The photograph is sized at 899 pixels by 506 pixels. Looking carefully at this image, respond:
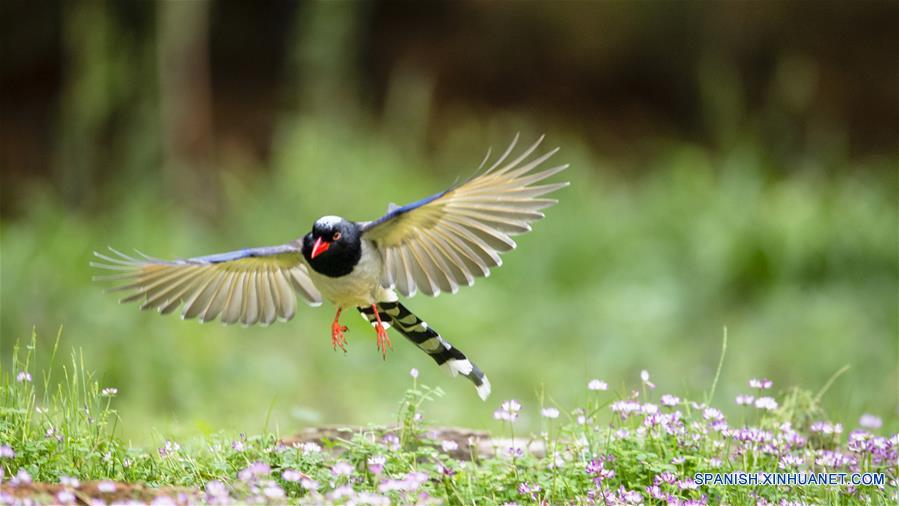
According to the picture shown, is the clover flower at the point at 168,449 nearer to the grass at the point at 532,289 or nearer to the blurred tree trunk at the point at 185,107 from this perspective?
the grass at the point at 532,289

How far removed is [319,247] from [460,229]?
0.45 meters

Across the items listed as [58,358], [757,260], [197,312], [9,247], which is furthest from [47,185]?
[197,312]

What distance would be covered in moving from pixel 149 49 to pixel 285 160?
210 cm

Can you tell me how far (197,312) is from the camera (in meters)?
3.57

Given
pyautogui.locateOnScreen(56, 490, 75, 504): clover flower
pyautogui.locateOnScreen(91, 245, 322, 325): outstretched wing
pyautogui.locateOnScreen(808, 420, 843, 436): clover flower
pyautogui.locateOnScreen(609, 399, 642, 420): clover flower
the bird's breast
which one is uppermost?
pyautogui.locateOnScreen(91, 245, 322, 325): outstretched wing

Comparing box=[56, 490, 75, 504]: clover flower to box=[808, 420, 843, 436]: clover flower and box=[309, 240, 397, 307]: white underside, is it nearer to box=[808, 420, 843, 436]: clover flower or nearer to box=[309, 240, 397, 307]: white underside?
box=[309, 240, 397, 307]: white underside

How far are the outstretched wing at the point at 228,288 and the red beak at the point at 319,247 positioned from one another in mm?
556

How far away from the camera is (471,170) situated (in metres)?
8.53

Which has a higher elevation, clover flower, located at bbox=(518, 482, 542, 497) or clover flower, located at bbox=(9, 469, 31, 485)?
clover flower, located at bbox=(518, 482, 542, 497)

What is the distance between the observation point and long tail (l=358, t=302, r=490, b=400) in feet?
10.8

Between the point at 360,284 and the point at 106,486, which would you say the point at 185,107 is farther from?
the point at 106,486

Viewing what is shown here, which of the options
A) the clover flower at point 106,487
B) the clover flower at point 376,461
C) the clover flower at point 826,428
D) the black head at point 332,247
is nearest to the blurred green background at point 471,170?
the clover flower at point 826,428

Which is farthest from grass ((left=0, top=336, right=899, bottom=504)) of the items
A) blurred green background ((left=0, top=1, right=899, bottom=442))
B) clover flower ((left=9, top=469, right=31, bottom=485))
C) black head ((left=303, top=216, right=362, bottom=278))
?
blurred green background ((left=0, top=1, right=899, bottom=442))

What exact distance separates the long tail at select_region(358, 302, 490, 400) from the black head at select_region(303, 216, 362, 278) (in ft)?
0.90
